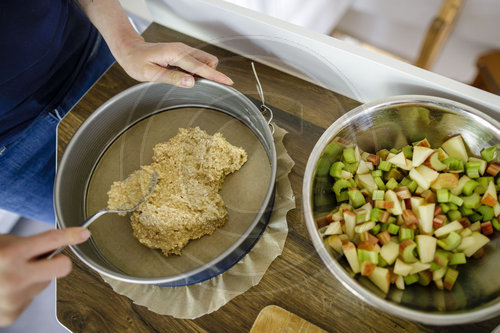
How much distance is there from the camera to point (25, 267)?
525 millimetres

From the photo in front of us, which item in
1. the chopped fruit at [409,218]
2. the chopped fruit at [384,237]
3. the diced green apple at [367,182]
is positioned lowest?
the chopped fruit at [384,237]

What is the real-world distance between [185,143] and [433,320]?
0.59 meters

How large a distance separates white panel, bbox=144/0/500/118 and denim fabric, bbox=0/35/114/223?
351mm

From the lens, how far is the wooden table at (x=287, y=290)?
66 cm

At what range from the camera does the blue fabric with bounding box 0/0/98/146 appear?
0.83m

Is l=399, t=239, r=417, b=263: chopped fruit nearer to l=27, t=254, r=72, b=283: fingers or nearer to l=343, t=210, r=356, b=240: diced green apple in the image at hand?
l=343, t=210, r=356, b=240: diced green apple

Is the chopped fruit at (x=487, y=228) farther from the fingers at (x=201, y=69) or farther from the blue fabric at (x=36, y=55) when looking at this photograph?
the blue fabric at (x=36, y=55)

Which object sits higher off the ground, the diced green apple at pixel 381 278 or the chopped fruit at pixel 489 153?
the chopped fruit at pixel 489 153

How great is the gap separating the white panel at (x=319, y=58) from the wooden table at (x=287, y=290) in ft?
0.11

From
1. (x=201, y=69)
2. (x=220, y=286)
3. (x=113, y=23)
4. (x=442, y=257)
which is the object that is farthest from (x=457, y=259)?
(x=113, y=23)

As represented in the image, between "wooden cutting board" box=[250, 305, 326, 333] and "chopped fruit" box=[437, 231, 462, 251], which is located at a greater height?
"chopped fruit" box=[437, 231, 462, 251]

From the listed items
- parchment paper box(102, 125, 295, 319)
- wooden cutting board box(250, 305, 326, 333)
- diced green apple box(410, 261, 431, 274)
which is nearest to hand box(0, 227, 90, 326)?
parchment paper box(102, 125, 295, 319)

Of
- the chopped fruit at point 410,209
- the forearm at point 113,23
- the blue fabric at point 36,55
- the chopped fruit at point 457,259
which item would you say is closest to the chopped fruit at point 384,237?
the chopped fruit at point 410,209

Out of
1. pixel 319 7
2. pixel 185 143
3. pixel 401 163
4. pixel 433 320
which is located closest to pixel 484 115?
pixel 401 163
